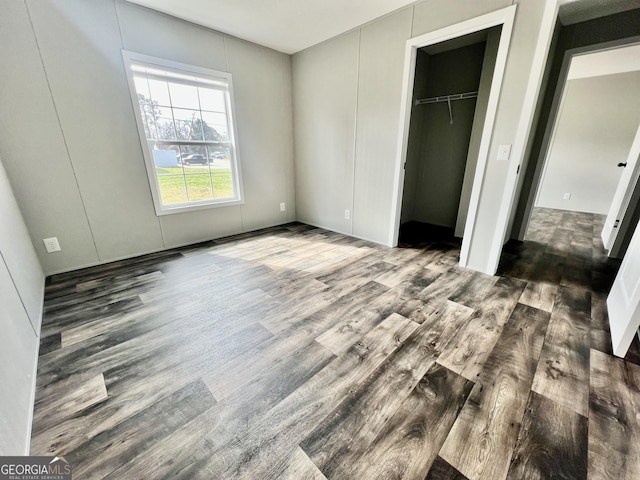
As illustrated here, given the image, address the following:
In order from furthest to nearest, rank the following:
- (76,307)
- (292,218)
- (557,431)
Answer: (292,218) < (76,307) < (557,431)

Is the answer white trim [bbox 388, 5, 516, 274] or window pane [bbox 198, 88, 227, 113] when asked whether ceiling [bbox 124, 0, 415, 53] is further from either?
window pane [bbox 198, 88, 227, 113]

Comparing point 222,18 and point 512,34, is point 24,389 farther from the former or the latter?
point 512,34

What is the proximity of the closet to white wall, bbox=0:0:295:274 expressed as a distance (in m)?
2.55

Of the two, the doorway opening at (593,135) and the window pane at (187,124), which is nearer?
the window pane at (187,124)

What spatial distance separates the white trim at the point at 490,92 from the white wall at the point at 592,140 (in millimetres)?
4348

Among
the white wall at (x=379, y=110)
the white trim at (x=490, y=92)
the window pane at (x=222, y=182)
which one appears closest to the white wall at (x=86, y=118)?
the window pane at (x=222, y=182)

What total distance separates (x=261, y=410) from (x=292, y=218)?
3.38m

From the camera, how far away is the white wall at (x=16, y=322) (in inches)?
37.8

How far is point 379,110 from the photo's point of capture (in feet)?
9.57

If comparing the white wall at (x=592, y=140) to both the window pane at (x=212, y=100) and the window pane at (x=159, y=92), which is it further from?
the window pane at (x=159, y=92)

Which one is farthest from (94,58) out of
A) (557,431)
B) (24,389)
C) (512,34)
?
(557,431)

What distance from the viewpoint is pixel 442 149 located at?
12.7 ft

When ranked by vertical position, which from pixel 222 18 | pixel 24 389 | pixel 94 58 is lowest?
pixel 24 389

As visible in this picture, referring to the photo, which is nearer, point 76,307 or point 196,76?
point 76,307
